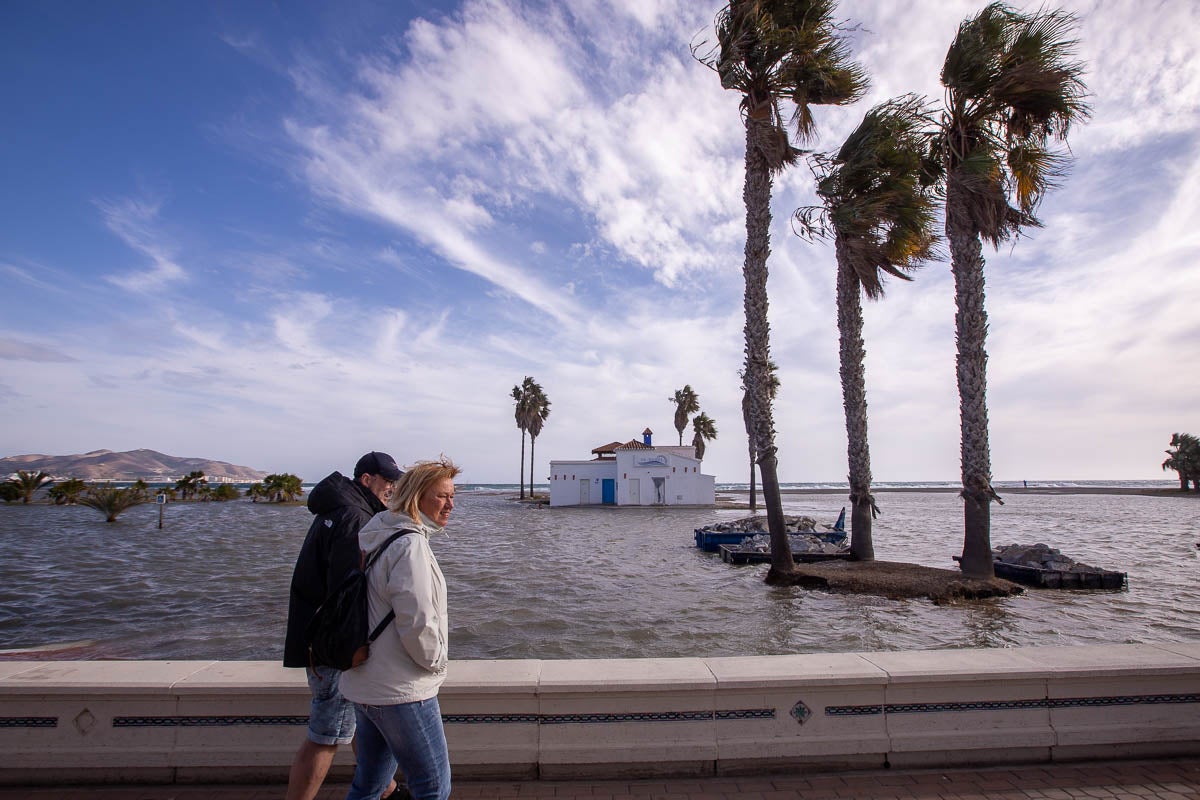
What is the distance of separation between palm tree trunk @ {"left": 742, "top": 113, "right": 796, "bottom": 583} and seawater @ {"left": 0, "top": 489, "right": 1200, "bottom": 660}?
65.8 inches

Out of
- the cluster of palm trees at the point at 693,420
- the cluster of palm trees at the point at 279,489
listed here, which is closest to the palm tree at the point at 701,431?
the cluster of palm trees at the point at 693,420

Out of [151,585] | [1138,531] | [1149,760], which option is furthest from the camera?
[1138,531]

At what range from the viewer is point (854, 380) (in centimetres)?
1830

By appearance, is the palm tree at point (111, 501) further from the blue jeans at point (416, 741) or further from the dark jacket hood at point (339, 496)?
the blue jeans at point (416, 741)

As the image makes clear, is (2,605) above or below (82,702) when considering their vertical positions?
below

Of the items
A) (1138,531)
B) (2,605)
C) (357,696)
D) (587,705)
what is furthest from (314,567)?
(1138,531)

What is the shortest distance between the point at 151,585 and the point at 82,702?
16345mm

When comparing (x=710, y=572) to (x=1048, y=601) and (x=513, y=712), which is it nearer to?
(x=1048, y=601)

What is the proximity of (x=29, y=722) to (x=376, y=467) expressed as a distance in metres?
2.28

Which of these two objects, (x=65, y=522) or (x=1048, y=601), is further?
(x=65, y=522)

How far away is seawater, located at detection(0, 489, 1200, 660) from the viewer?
10.4 meters

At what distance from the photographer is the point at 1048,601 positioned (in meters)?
14.6

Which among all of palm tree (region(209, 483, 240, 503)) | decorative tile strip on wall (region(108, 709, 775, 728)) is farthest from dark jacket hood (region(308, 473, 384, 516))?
palm tree (region(209, 483, 240, 503))

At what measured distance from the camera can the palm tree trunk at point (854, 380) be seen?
18250 millimetres
